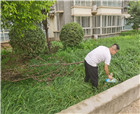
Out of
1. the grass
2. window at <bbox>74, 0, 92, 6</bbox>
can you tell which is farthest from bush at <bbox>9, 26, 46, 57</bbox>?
window at <bbox>74, 0, 92, 6</bbox>

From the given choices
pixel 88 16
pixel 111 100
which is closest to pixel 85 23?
pixel 88 16

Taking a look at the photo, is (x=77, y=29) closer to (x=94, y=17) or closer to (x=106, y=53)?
(x=106, y=53)

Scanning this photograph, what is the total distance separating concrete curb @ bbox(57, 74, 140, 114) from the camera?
2.04m

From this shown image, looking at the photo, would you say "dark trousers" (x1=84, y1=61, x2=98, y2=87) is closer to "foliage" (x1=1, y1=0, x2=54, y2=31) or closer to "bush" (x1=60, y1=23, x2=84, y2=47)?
"foliage" (x1=1, y1=0, x2=54, y2=31)

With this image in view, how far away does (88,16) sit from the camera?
13969mm

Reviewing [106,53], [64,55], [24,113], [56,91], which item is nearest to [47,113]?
[24,113]

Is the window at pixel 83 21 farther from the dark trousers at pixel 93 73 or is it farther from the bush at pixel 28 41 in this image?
the dark trousers at pixel 93 73

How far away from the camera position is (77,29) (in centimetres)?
683

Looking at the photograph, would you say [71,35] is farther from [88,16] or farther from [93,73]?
[88,16]

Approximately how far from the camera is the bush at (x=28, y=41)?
5.10m

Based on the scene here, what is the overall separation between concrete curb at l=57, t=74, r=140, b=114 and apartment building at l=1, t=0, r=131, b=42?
11.1m

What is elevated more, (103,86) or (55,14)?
(55,14)

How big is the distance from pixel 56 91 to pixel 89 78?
3.14 ft

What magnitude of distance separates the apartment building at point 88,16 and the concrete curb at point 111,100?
11134mm
